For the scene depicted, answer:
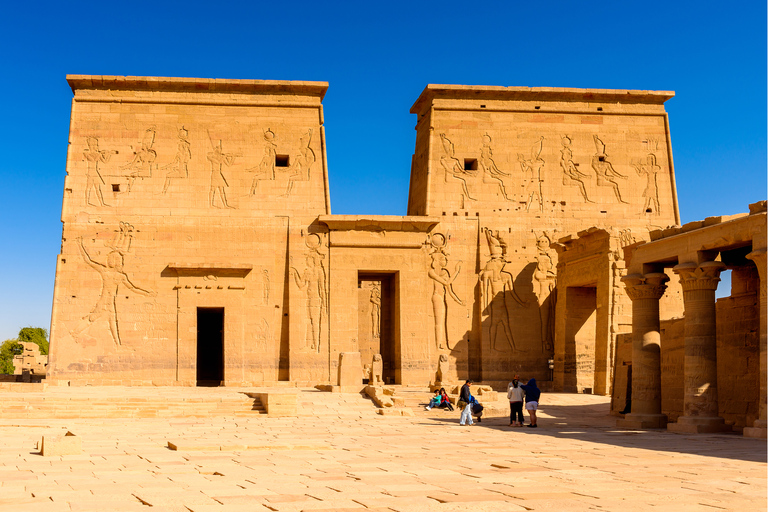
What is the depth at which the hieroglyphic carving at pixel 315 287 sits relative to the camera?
83.9 ft

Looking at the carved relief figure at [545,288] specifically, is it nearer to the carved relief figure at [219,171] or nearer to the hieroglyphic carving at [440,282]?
the hieroglyphic carving at [440,282]

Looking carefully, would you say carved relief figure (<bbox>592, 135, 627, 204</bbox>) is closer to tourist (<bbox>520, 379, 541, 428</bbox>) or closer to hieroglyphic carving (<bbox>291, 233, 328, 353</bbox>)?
hieroglyphic carving (<bbox>291, 233, 328, 353</bbox>)

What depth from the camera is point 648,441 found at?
501 inches

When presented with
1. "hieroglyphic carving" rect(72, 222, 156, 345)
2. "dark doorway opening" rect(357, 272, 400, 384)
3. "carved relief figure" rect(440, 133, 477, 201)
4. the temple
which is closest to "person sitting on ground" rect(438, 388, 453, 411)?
the temple

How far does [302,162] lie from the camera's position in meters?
26.6

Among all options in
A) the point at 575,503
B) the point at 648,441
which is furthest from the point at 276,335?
the point at 575,503

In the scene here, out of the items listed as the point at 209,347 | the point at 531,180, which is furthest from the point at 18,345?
the point at 531,180

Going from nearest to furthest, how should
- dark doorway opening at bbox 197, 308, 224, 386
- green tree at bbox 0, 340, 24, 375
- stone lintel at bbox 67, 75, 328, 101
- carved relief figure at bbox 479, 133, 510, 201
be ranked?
1. stone lintel at bbox 67, 75, 328, 101
2. carved relief figure at bbox 479, 133, 510, 201
3. dark doorway opening at bbox 197, 308, 224, 386
4. green tree at bbox 0, 340, 24, 375

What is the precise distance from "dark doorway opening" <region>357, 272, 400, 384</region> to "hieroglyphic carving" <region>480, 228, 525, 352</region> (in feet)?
9.39

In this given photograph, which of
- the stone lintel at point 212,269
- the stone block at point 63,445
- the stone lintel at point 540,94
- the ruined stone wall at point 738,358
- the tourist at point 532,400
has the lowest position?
the stone block at point 63,445

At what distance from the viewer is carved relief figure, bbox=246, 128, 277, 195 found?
2630 cm

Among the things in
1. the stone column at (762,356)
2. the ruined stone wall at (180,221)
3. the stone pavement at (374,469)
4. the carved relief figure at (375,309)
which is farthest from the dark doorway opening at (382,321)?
the stone column at (762,356)

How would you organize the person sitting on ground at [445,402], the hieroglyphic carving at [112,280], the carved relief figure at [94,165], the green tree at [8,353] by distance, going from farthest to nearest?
the green tree at [8,353]
the carved relief figure at [94,165]
the hieroglyphic carving at [112,280]
the person sitting on ground at [445,402]

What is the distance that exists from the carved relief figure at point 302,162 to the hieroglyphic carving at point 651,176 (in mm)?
10580
